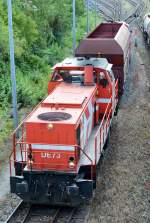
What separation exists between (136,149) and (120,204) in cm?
423

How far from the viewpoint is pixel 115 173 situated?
1437 centimetres

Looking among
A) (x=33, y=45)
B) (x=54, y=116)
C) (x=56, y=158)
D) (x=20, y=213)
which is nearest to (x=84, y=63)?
(x=54, y=116)

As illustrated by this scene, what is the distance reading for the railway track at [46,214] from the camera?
1166 cm

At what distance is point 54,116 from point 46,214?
2560 mm

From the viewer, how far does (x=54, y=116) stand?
1198 centimetres

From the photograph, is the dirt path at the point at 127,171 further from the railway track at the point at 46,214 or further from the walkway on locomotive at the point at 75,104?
the walkway on locomotive at the point at 75,104

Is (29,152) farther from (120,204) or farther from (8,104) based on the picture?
(8,104)

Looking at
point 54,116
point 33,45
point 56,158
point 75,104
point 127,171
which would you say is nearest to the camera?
point 56,158

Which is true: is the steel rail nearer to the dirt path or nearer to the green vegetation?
the dirt path

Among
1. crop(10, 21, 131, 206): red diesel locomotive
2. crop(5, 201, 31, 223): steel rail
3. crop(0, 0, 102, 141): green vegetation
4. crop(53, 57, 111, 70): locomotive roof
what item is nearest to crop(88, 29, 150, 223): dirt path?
crop(10, 21, 131, 206): red diesel locomotive

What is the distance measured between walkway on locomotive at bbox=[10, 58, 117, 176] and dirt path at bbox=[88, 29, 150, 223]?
1.11 meters

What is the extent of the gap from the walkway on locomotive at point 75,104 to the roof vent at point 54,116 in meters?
0.11

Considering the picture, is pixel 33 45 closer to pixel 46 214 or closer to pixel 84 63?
pixel 84 63

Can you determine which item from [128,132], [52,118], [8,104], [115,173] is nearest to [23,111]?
[8,104]
